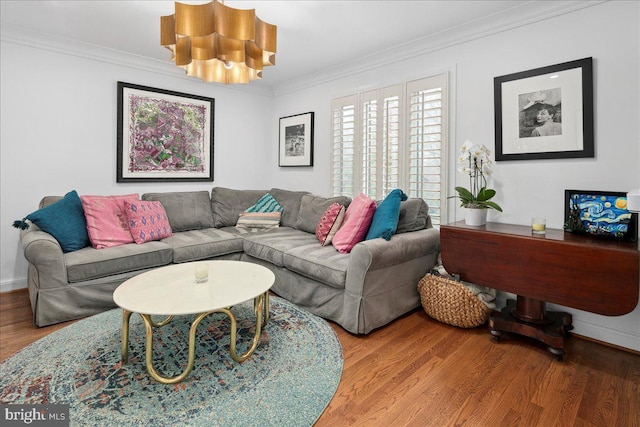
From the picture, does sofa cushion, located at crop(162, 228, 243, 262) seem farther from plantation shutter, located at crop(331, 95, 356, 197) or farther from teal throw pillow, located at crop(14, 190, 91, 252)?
plantation shutter, located at crop(331, 95, 356, 197)

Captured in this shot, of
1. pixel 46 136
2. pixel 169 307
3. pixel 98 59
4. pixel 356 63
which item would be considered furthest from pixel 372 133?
pixel 46 136

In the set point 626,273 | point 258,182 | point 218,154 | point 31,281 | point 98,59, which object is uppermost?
point 98,59

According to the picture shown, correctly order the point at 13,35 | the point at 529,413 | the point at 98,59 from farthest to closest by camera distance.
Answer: the point at 98,59 < the point at 13,35 < the point at 529,413

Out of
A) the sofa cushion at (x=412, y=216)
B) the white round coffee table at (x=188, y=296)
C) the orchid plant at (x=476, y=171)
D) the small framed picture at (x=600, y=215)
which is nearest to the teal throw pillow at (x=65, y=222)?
the white round coffee table at (x=188, y=296)

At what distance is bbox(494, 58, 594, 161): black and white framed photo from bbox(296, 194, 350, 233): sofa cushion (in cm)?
151

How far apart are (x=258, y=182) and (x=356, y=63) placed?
7.05 ft

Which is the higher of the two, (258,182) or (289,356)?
(258,182)

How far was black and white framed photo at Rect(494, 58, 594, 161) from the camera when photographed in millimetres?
2262

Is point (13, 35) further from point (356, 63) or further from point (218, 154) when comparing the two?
point (356, 63)

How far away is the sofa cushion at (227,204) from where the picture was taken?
156 inches

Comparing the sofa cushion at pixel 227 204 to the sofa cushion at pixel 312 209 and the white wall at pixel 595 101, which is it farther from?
the white wall at pixel 595 101

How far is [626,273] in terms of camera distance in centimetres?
174

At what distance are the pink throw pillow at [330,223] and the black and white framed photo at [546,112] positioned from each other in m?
1.40

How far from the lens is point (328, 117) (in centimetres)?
402
